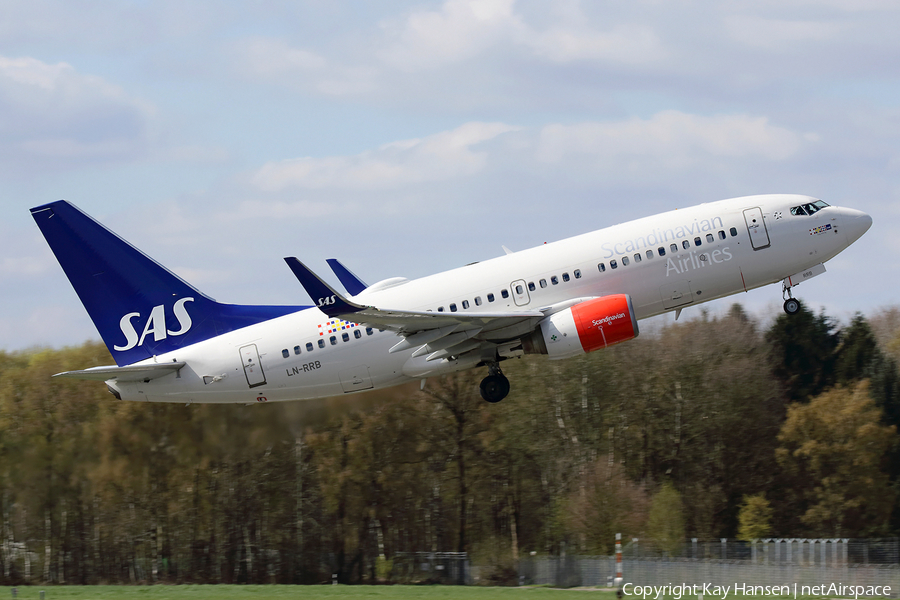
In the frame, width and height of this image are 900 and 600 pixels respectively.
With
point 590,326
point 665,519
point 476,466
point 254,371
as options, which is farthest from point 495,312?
point 476,466

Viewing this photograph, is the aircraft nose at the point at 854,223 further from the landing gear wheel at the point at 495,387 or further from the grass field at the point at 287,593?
the grass field at the point at 287,593

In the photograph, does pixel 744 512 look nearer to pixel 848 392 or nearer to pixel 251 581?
pixel 848 392

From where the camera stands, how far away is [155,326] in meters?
35.1

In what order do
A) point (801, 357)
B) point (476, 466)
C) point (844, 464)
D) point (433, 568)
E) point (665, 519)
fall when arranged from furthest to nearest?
point (801, 357) → point (476, 466) → point (844, 464) → point (665, 519) → point (433, 568)

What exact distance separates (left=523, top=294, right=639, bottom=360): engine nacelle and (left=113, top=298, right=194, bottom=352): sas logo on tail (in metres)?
12.2

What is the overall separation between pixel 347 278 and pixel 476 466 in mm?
27969

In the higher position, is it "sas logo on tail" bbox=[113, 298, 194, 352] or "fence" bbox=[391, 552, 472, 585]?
"sas logo on tail" bbox=[113, 298, 194, 352]

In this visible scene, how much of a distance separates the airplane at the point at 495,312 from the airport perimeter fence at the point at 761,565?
847 cm

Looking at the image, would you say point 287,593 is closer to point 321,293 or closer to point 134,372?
point 134,372

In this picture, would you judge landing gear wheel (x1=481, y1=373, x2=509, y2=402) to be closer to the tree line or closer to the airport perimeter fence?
the tree line

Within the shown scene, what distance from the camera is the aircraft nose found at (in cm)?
3272

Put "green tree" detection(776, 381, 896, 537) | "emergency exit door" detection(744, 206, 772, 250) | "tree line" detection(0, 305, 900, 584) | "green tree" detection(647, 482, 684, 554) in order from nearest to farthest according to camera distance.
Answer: "emergency exit door" detection(744, 206, 772, 250)
"tree line" detection(0, 305, 900, 584)
"green tree" detection(647, 482, 684, 554)
"green tree" detection(776, 381, 896, 537)

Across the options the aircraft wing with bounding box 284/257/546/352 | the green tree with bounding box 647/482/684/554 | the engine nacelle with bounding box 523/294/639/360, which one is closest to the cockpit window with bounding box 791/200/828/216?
the engine nacelle with bounding box 523/294/639/360

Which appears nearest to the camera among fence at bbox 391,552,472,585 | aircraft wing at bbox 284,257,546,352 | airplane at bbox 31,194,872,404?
aircraft wing at bbox 284,257,546,352
